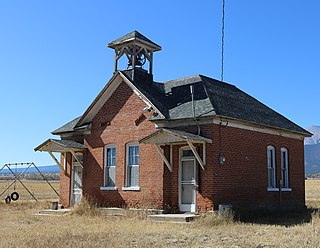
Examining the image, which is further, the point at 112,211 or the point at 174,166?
the point at 112,211

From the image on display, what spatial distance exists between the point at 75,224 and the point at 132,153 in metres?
5.57

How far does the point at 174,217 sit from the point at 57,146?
8.34 m

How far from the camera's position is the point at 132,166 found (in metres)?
21.8

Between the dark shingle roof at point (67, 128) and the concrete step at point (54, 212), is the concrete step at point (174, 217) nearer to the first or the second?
the concrete step at point (54, 212)

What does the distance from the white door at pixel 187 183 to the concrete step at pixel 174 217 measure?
4.28 ft

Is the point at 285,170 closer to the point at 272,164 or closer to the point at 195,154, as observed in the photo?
the point at 272,164

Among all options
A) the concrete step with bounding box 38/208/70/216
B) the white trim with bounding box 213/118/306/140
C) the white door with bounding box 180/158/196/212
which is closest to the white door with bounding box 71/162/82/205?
the concrete step with bounding box 38/208/70/216

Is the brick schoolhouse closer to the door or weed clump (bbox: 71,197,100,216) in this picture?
the door

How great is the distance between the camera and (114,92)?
906 inches

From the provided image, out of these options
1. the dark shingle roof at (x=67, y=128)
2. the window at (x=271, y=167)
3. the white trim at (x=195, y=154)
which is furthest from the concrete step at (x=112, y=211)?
the window at (x=271, y=167)

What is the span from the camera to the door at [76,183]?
82.1 feet

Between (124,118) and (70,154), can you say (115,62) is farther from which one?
(70,154)

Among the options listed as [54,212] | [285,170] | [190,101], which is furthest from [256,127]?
[54,212]

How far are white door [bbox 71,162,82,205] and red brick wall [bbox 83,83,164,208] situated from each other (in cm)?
126
